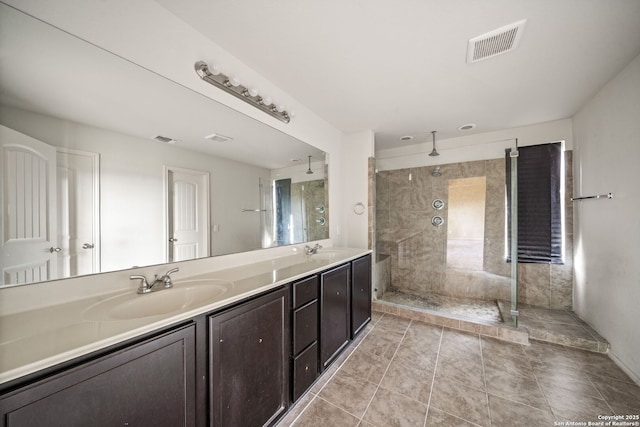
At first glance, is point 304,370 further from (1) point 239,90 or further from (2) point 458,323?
(1) point 239,90

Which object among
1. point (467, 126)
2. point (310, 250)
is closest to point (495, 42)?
point (467, 126)

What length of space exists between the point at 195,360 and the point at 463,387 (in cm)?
182

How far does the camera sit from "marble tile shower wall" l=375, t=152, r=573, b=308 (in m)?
2.71

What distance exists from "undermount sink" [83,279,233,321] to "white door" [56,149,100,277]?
0.71 ft

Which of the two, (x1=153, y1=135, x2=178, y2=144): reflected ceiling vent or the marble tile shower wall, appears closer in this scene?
(x1=153, y1=135, x2=178, y2=144): reflected ceiling vent

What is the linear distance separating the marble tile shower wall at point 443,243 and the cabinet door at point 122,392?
2558 mm

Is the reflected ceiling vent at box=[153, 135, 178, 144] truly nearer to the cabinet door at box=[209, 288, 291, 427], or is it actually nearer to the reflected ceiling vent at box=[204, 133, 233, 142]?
the reflected ceiling vent at box=[204, 133, 233, 142]

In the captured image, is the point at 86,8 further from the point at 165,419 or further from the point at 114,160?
the point at 165,419

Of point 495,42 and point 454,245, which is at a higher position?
point 495,42

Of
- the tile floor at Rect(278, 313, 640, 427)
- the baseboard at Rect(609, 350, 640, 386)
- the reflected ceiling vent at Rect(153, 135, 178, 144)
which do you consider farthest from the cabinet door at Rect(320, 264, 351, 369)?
the baseboard at Rect(609, 350, 640, 386)

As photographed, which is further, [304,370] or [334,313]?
[334,313]

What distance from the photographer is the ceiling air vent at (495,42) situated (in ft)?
4.32

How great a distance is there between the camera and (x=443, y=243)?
128 inches

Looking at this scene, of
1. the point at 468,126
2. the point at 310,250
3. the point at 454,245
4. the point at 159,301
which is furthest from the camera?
the point at 454,245
